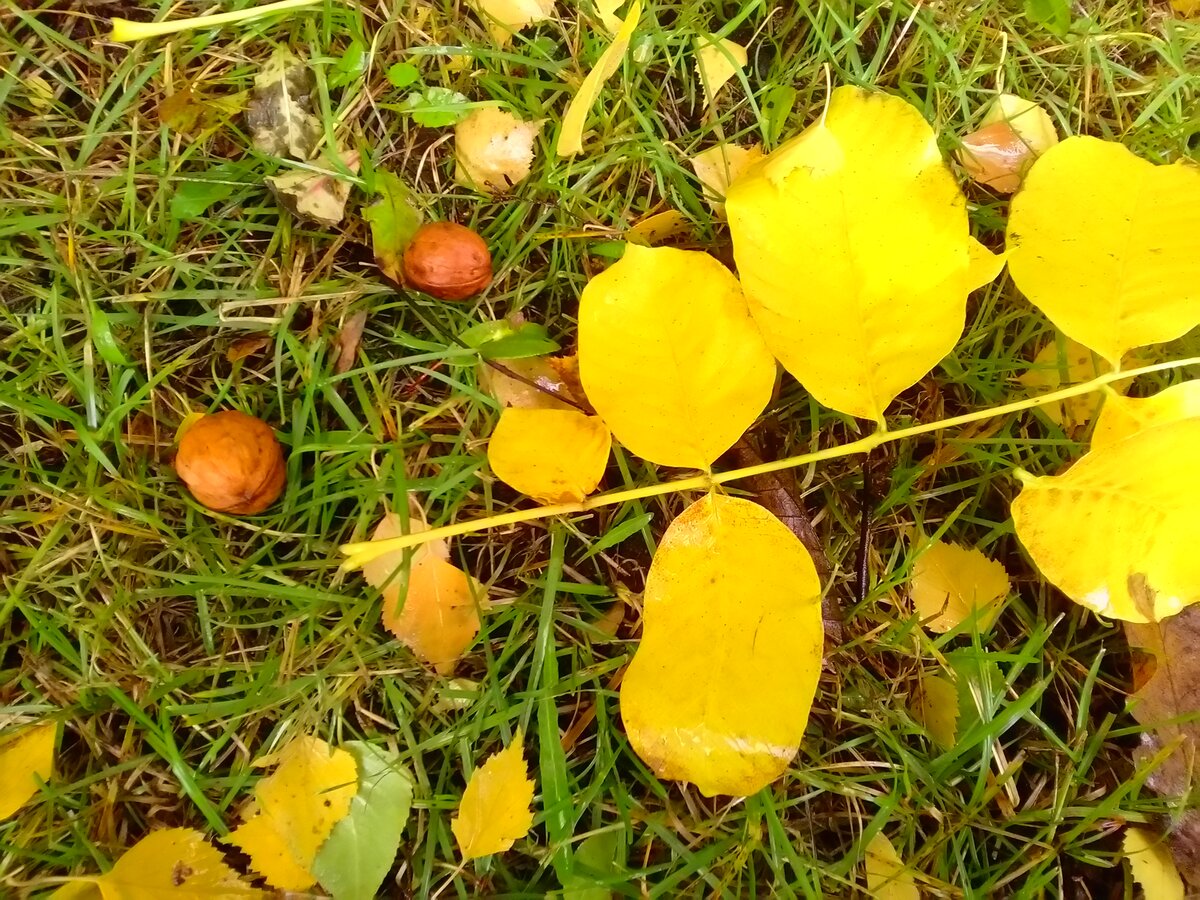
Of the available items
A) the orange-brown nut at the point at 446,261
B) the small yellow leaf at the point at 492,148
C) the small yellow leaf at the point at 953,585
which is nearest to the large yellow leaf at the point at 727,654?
the small yellow leaf at the point at 953,585

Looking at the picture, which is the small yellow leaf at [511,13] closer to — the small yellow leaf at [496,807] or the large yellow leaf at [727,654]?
the large yellow leaf at [727,654]

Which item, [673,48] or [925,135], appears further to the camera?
[673,48]

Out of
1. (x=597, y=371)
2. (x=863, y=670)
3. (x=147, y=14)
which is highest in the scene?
(x=147, y=14)

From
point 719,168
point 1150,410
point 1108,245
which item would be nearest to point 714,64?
point 719,168

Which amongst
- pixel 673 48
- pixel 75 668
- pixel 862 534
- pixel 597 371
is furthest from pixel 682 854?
pixel 673 48

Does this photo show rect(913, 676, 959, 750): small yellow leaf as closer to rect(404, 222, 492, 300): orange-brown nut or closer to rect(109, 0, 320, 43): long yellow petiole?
rect(404, 222, 492, 300): orange-brown nut

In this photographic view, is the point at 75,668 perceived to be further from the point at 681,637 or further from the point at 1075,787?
the point at 1075,787

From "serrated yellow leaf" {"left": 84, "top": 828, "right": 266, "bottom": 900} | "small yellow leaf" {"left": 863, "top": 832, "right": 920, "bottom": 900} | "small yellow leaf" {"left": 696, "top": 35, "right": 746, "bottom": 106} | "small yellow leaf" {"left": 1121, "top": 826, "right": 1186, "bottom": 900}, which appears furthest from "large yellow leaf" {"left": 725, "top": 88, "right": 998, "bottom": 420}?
"serrated yellow leaf" {"left": 84, "top": 828, "right": 266, "bottom": 900}
